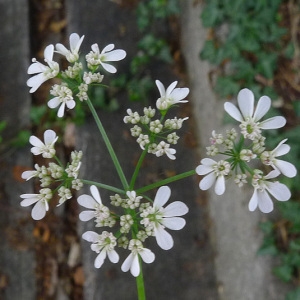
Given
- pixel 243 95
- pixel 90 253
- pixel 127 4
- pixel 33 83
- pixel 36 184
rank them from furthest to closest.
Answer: pixel 127 4 < pixel 36 184 < pixel 90 253 < pixel 33 83 < pixel 243 95

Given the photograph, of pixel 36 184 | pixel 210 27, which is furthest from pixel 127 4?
pixel 36 184

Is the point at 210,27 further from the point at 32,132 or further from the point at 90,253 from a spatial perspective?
the point at 90,253

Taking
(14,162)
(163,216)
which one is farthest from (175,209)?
(14,162)

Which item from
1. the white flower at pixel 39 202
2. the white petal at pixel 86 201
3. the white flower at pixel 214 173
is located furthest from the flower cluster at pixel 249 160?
the white flower at pixel 39 202

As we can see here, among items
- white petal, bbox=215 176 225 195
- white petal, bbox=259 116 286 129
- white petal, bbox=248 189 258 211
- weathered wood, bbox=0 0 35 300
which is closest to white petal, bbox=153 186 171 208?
white petal, bbox=215 176 225 195

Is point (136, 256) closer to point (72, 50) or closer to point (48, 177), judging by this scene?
point (48, 177)

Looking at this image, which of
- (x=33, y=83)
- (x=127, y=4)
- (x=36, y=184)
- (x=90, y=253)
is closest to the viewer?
(x=33, y=83)

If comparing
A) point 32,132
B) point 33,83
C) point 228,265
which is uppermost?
point 32,132
